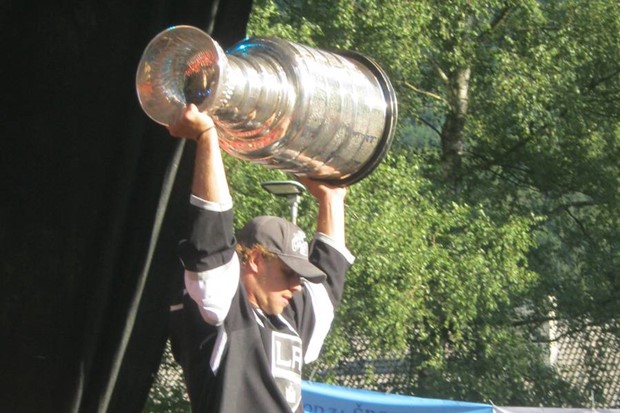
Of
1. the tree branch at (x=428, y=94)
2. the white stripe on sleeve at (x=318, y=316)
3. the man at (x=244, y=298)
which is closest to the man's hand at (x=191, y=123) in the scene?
the man at (x=244, y=298)

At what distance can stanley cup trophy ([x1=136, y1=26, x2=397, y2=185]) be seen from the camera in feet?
6.63

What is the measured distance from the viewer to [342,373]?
314 inches

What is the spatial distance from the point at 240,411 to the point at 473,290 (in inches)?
226

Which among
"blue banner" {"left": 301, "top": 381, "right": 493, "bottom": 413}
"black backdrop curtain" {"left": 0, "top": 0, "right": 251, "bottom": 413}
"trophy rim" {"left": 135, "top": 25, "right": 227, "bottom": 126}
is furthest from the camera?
"blue banner" {"left": 301, "top": 381, "right": 493, "bottom": 413}

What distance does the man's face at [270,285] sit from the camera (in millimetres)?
2574

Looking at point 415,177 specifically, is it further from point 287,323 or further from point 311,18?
point 287,323

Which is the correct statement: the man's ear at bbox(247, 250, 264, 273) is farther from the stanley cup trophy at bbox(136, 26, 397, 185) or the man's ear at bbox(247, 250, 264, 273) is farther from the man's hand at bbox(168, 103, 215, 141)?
the man's hand at bbox(168, 103, 215, 141)

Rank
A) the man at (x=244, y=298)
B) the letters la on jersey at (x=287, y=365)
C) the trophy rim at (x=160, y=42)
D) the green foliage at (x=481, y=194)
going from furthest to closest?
the green foliage at (x=481, y=194) < the letters la on jersey at (x=287, y=365) < the man at (x=244, y=298) < the trophy rim at (x=160, y=42)

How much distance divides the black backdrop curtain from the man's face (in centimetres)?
35

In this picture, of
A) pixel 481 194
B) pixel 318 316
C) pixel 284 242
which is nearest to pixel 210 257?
pixel 284 242

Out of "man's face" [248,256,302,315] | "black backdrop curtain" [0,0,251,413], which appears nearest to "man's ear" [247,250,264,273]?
"man's face" [248,256,302,315]

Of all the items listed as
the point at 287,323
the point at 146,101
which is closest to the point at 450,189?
the point at 287,323

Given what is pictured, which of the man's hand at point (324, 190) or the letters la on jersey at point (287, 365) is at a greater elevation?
the man's hand at point (324, 190)

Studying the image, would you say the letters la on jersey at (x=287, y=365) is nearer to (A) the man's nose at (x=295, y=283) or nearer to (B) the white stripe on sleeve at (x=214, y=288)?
(A) the man's nose at (x=295, y=283)
